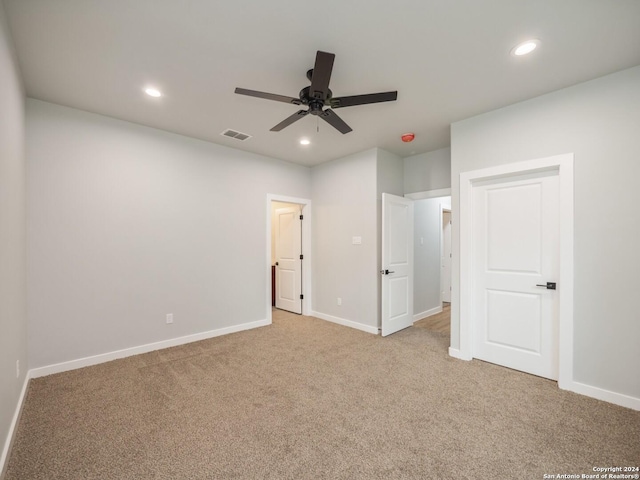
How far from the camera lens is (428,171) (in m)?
4.48

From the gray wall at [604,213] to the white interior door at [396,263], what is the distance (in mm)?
1851

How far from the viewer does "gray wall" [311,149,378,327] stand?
436cm

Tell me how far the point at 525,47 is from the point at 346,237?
3120 millimetres

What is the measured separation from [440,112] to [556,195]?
140 cm

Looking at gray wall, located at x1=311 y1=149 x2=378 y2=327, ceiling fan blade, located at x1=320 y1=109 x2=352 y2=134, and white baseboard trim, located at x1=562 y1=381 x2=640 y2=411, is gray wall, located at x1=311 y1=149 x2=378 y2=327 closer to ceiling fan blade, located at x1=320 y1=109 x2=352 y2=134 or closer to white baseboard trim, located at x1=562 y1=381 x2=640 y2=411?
ceiling fan blade, located at x1=320 y1=109 x2=352 y2=134

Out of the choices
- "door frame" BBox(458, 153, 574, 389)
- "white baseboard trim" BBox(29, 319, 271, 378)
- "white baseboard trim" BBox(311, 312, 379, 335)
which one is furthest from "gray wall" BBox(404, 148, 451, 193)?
"white baseboard trim" BBox(29, 319, 271, 378)

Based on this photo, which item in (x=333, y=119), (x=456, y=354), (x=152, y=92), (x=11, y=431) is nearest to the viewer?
(x=11, y=431)

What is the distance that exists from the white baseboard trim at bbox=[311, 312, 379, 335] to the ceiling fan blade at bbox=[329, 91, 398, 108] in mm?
3144

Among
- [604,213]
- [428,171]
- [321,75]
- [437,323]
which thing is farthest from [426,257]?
[321,75]

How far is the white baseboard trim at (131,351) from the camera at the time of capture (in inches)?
115

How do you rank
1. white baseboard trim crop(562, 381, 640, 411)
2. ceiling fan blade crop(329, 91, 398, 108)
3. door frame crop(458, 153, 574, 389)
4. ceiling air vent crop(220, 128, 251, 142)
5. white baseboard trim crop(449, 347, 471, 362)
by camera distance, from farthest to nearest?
ceiling air vent crop(220, 128, 251, 142) < white baseboard trim crop(449, 347, 471, 362) < door frame crop(458, 153, 574, 389) < white baseboard trim crop(562, 381, 640, 411) < ceiling fan blade crop(329, 91, 398, 108)

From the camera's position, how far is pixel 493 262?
316 centimetres

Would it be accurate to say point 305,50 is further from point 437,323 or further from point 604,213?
point 437,323

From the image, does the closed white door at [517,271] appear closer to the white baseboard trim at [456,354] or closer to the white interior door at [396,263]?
the white baseboard trim at [456,354]
